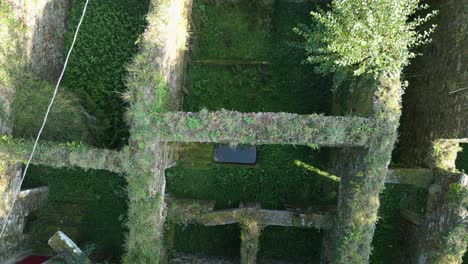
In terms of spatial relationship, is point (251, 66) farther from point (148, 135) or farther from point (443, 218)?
point (443, 218)

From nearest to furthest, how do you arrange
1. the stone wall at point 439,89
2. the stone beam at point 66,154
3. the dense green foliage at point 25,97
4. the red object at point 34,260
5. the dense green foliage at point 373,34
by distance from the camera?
the dense green foliage at point 373,34, the stone beam at point 66,154, the stone wall at point 439,89, the dense green foliage at point 25,97, the red object at point 34,260

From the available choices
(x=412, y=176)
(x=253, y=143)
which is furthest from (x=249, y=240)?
(x=412, y=176)

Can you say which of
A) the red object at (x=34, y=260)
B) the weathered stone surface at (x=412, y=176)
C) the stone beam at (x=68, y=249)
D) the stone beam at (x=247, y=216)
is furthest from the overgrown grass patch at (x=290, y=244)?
the red object at (x=34, y=260)

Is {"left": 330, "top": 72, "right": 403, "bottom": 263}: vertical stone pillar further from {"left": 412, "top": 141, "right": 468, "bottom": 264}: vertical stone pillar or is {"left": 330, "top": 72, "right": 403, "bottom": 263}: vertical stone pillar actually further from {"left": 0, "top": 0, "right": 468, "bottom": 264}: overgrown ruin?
{"left": 412, "top": 141, "right": 468, "bottom": 264}: vertical stone pillar

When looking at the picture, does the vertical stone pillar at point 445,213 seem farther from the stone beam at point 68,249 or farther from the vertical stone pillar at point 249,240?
the stone beam at point 68,249

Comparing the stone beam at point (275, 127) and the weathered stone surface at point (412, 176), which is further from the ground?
the stone beam at point (275, 127)

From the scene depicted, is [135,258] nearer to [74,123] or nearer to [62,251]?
[62,251]
